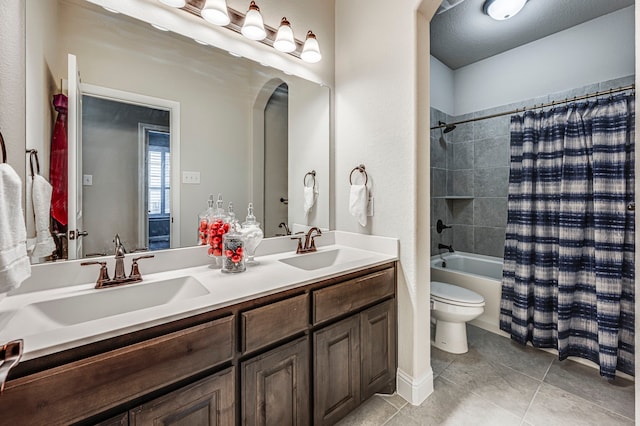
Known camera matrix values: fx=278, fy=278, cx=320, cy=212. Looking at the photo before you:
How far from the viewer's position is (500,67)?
286 cm

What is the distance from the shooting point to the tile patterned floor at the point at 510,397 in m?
1.48

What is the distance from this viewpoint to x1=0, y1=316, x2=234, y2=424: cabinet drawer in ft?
2.16

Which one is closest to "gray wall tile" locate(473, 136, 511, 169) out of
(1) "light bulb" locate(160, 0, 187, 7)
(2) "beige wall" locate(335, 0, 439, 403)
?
(2) "beige wall" locate(335, 0, 439, 403)

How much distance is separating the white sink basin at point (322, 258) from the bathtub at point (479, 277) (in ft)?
4.36

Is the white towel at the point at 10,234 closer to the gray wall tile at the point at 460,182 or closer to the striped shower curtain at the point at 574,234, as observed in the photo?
the striped shower curtain at the point at 574,234

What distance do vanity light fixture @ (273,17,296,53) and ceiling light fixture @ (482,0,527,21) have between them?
5.18 ft

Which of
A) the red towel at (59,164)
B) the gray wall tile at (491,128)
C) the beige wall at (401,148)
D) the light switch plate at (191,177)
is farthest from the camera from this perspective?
the gray wall tile at (491,128)

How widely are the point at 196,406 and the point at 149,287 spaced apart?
51cm

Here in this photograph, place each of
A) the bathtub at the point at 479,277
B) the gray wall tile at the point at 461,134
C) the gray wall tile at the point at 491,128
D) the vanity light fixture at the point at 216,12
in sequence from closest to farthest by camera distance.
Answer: the vanity light fixture at the point at 216,12 → the bathtub at the point at 479,277 → the gray wall tile at the point at 491,128 → the gray wall tile at the point at 461,134

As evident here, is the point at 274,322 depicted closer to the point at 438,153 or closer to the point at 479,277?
the point at 479,277

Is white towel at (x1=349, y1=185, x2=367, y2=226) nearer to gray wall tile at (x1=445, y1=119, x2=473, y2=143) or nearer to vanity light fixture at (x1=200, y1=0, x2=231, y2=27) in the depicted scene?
vanity light fixture at (x1=200, y1=0, x2=231, y2=27)

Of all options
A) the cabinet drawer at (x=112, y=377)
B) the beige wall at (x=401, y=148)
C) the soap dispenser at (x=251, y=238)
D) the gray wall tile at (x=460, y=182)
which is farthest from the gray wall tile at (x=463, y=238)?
the cabinet drawer at (x=112, y=377)

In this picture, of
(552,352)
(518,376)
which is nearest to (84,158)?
(518,376)

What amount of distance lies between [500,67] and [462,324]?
2579mm
